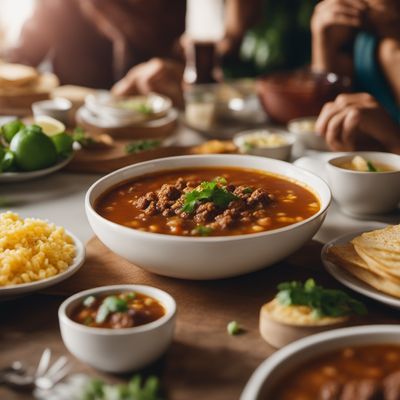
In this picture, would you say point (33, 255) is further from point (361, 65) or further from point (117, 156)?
point (361, 65)

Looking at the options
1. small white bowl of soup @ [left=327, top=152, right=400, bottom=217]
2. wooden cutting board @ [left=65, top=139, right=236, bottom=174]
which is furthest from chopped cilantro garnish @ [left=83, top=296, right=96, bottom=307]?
wooden cutting board @ [left=65, top=139, right=236, bottom=174]

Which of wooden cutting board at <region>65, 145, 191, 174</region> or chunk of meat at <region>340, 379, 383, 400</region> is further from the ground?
chunk of meat at <region>340, 379, 383, 400</region>

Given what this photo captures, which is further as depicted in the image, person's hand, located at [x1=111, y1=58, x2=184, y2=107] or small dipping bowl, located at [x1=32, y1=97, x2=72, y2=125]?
person's hand, located at [x1=111, y1=58, x2=184, y2=107]

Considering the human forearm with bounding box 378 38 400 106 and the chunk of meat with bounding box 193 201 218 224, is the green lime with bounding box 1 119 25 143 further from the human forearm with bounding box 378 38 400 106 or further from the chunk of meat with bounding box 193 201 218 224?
the human forearm with bounding box 378 38 400 106

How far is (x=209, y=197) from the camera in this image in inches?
73.9

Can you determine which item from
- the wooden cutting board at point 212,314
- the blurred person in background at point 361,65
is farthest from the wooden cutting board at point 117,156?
the wooden cutting board at point 212,314

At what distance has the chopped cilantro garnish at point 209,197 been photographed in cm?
186

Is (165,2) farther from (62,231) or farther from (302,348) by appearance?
(302,348)

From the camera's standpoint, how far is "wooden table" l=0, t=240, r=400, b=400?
136 centimetres

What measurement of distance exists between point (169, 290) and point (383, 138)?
5.21ft

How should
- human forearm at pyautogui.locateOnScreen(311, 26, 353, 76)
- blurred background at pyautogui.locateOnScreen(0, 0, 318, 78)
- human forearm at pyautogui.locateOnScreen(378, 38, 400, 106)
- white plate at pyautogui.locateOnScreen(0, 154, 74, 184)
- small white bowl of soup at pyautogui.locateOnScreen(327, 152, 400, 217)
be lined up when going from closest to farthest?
small white bowl of soup at pyautogui.locateOnScreen(327, 152, 400, 217) → white plate at pyautogui.locateOnScreen(0, 154, 74, 184) → human forearm at pyautogui.locateOnScreen(378, 38, 400, 106) → human forearm at pyautogui.locateOnScreen(311, 26, 353, 76) → blurred background at pyautogui.locateOnScreen(0, 0, 318, 78)

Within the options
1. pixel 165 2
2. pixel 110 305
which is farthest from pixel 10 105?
pixel 110 305

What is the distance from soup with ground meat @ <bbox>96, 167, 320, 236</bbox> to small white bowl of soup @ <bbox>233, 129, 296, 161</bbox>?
753mm

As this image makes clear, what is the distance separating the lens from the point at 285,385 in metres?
1.17
